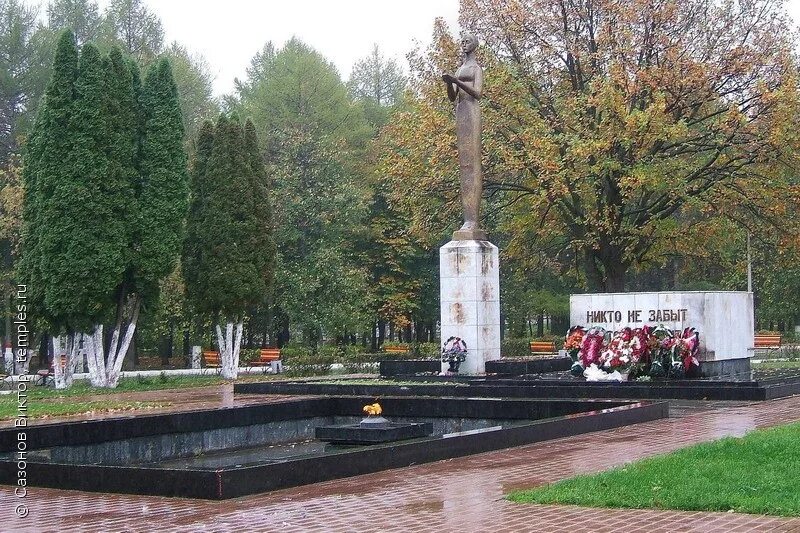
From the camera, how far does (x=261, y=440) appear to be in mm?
16859

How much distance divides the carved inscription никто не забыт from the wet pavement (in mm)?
10124

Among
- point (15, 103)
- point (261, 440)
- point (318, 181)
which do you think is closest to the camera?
point (261, 440)

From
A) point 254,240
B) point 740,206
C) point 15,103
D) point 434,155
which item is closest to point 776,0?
point 740,206

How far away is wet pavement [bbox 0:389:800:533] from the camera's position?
820 centimetres

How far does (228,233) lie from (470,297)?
11264 mm

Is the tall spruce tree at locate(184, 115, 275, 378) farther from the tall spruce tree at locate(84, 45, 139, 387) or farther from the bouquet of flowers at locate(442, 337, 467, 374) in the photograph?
the bouquet of flowers at locate(442, 337, 467, 374)

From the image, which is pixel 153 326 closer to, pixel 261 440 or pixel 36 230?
pixel 36 230

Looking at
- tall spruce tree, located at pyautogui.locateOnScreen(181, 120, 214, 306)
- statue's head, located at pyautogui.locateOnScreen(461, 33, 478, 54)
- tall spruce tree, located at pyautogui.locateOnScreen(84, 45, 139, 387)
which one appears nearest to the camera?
statue's head, located at pyautogui.locateOnScreen(461, 33, 478, 54)

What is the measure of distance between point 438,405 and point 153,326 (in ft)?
92.5

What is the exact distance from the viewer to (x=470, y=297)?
2519 cm

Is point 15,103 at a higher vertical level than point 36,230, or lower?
higher

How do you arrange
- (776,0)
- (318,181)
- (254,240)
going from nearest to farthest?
(776,0)
(254,240)
(318,181)

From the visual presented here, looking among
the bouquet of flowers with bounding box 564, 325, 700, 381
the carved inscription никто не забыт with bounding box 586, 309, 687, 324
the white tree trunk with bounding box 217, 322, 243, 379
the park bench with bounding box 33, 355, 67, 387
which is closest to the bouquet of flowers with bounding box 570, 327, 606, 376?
the bouquet of flowers with bounding box 564, 325, 700, 381

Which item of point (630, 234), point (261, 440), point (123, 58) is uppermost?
point (123, 58)
